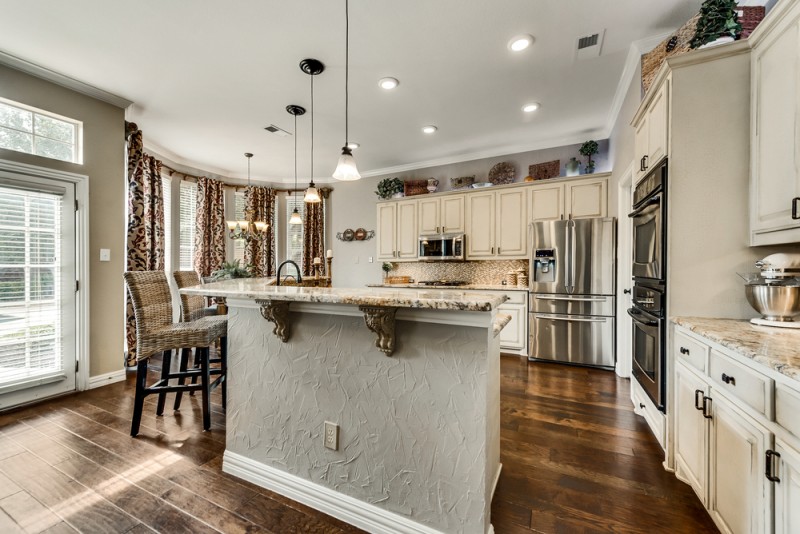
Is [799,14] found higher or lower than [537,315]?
higher

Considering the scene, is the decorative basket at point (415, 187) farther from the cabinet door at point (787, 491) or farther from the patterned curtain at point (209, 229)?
the cabinet door at point (787, 491)

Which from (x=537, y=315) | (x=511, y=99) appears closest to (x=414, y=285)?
(x=537, y=315)

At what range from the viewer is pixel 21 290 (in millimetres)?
2721

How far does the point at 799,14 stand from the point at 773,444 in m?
1.74

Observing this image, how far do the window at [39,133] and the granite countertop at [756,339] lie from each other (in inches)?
190

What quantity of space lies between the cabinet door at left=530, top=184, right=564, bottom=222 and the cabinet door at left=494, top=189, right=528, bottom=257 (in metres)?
0.12

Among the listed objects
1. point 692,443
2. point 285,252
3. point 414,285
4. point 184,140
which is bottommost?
point 692,443

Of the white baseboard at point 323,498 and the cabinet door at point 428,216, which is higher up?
the cabinet door at point 428,216

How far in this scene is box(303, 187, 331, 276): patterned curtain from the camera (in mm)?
6109

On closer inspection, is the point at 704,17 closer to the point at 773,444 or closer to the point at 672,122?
the point at 672,122

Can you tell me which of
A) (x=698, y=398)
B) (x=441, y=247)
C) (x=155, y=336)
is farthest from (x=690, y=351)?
(x=441, y=247)

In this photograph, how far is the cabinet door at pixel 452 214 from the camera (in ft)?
15.7

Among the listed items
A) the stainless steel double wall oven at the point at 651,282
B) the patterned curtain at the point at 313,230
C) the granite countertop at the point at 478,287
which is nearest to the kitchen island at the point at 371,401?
the stainless steel double wall oven at the point at 651,282

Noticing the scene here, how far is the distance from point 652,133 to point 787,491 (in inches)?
78.4
